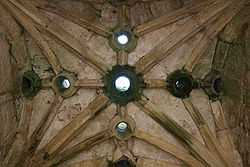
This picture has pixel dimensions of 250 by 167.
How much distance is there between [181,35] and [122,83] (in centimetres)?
167

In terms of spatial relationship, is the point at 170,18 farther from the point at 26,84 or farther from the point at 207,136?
the point at 26,84

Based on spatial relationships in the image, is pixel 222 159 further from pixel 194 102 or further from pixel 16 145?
pixel 16 145

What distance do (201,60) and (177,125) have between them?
1.52 metres

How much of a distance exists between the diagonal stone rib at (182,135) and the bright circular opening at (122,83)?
43cm

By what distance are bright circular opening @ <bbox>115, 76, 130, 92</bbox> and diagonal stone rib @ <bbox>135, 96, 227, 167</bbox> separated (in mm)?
430

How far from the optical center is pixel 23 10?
13164mm

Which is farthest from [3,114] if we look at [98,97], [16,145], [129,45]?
[129,45]

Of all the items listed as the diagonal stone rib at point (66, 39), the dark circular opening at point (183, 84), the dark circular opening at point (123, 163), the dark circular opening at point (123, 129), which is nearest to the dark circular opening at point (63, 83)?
the diagonal stone rib at point (66, 39)

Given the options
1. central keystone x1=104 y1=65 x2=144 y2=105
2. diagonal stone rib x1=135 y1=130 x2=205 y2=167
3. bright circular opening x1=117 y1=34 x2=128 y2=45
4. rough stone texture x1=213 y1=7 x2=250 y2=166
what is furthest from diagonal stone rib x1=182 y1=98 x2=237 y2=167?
bright circular opening x1=117 y1=34 x2=128 y2=45

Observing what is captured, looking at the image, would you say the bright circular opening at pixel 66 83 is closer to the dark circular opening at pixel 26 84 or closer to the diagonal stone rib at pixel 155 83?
the dark circular opening at pixel 26 84

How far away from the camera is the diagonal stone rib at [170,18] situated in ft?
44.1

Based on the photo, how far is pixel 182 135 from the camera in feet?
44.7

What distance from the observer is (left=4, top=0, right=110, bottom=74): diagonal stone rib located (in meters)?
13.4

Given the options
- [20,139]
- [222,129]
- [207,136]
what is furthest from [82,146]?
[222,129]
